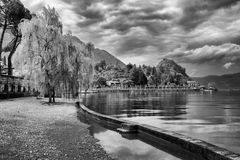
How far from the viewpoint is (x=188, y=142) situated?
15.3 metres

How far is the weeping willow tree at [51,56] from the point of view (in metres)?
41.8

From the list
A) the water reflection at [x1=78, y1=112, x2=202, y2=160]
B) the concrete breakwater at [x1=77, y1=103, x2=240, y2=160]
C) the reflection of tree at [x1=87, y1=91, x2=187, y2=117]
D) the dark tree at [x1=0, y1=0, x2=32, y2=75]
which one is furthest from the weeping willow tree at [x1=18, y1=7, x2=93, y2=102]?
the water reflection at [x1=78, y1=112, x2=202, y2=160]

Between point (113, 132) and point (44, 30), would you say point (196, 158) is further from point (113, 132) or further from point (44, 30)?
point (44, 30)

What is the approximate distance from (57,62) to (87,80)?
20.3 feet

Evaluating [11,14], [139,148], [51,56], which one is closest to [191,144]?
[139,148]

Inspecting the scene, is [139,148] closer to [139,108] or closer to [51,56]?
[51,56]

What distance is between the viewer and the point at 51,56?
141 feet

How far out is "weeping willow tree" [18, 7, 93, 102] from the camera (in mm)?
41750

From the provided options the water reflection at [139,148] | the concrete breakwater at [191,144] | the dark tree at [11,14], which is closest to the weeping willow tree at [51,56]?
the dark tree at [11,14]

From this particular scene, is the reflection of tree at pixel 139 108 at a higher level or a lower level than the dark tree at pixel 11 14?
lower

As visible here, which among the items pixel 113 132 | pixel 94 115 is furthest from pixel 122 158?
pixel 94 115

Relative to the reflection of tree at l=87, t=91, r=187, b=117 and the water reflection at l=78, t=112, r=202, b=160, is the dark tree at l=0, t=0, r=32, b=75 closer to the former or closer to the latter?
the reflection of tree at l=87, t=91, r=187, b=117

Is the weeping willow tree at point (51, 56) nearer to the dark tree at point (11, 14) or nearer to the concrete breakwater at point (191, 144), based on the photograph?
the dark tree at point (11, 14)

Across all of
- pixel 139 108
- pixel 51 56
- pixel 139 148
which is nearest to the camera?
pixel 139 148
